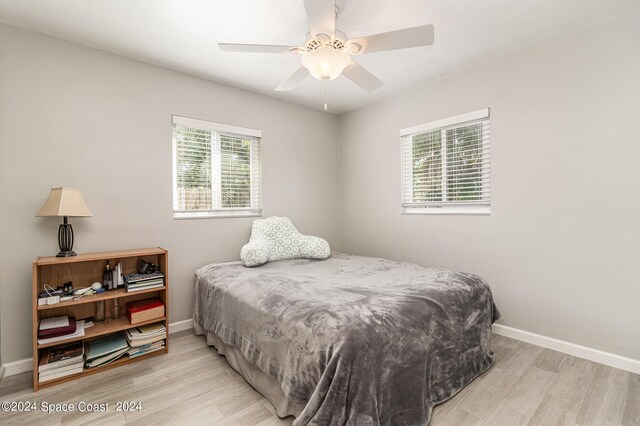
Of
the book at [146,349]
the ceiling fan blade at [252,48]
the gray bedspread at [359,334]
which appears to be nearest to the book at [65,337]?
the book at [146,349]

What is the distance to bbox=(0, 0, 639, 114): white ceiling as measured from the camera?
75.9 inches

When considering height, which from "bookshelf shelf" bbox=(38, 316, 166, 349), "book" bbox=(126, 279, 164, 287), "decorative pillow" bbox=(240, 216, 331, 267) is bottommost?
"bookshelf shelf" bbox=(38, 316, 166, 349)

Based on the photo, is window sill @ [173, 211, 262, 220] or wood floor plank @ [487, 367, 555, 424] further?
window sill @ [173, 211, 262, 220]

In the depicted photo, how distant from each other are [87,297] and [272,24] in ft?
7.88

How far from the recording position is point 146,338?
7.64 ft

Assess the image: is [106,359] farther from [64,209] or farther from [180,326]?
[64,209]

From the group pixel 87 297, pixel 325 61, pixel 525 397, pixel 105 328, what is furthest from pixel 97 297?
pixel 525 397

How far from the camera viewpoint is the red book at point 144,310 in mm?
2295

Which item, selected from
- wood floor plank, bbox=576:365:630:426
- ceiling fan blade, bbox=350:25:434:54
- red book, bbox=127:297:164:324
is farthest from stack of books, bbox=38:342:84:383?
wood floor plank, bbox=576:365:630:426

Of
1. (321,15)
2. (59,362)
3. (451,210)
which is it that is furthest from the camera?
(451,210)

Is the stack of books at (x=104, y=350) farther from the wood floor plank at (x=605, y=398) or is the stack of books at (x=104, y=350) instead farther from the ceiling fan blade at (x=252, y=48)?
the wood floor plank at (x=605, y=398)

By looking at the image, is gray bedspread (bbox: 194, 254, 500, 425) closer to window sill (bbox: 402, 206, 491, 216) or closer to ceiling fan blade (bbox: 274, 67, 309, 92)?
window sill (bbox: 402, 206, 491, 216)

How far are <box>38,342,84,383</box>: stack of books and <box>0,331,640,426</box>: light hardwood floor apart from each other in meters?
0.08

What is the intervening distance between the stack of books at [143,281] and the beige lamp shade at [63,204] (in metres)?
0.59
